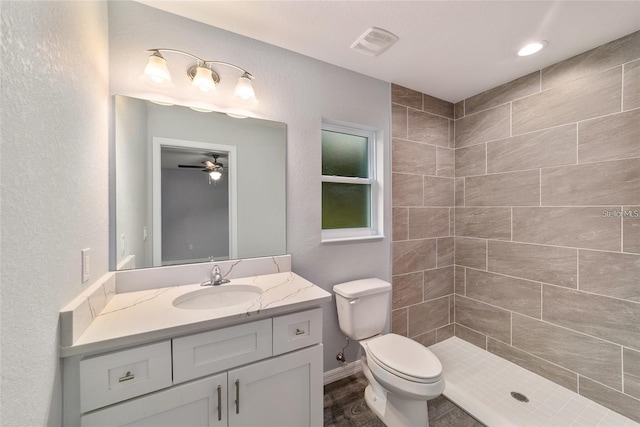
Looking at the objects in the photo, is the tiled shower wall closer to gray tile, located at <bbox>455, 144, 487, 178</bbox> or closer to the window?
gray tile, located at <bbox>455, 144, 487, 178</bbox>

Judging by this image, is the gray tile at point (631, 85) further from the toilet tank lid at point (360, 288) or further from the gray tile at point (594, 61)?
the toilet tank lid at point (360, 288)

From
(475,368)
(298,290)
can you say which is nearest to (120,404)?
(298,290)

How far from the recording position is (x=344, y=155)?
2070 millimetres

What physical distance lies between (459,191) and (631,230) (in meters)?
1.12

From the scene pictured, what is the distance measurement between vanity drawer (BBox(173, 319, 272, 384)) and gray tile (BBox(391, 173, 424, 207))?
1.50 m

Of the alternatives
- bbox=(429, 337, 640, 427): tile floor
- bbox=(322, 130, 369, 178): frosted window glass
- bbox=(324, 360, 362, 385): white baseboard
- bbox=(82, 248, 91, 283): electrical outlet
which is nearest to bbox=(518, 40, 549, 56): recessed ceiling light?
bbox=(322, 130, 369, 178): frosted window glass

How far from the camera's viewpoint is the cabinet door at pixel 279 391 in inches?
41.4

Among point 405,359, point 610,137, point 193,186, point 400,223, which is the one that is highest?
point 610,137

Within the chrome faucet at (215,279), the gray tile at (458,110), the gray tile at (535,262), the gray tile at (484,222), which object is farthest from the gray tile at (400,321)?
the gray tile at (458,110)

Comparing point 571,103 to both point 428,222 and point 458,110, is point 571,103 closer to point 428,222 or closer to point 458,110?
point 458,110

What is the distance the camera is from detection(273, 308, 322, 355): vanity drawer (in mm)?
1125

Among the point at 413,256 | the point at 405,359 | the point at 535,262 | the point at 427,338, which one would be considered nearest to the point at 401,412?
the point at 405,359

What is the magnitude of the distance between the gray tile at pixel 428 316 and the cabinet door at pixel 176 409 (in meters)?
1.72

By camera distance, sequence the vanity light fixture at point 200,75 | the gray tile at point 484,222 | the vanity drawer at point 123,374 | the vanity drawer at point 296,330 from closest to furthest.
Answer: the vanity drawer at point 123,374 → the vanity drawer at point 296,330 → the vanity light fixture at point 200,75 → the gray tile at point 484,222
